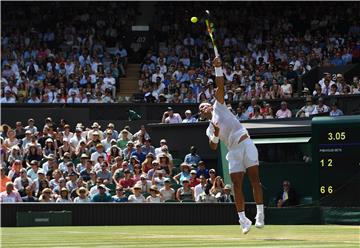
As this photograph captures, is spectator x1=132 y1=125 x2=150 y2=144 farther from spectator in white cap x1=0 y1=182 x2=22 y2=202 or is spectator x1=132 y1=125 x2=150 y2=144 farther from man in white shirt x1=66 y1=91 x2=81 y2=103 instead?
spectator in white cap x1=0 y1=182 x2=22 y2=202

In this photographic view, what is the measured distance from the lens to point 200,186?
80.5 feet

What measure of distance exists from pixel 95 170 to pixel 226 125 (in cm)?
1254

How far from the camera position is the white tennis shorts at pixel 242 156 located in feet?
46.4

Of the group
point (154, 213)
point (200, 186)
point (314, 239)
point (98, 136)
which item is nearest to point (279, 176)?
point (200, 186)

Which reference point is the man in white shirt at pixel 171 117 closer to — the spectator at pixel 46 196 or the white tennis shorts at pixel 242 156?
the spectator at pixel 46 196

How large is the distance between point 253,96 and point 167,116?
9.80 feet

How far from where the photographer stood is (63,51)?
37906 mm

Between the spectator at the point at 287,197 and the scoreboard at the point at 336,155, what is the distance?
123 cm

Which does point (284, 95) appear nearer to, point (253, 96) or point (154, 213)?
Result: point (253, 96)

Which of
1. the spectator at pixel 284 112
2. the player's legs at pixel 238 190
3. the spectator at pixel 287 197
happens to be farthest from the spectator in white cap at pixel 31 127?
the player's legs at pixel 238 190

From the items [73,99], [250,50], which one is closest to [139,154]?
[73,99]

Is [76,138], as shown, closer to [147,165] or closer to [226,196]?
[147,165]

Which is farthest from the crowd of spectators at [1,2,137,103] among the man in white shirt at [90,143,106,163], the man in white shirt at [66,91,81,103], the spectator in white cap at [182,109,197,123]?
the man in white shirt at [90,143,106,163]

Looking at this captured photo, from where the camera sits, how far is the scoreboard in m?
22.5
